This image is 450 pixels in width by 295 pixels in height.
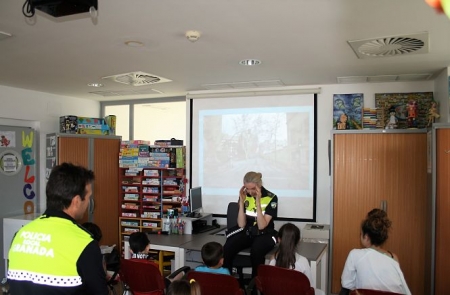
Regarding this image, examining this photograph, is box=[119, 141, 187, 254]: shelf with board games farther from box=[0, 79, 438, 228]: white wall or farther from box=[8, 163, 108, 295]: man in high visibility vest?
box=[8, 163, 108, 295]: man in high visibility vest

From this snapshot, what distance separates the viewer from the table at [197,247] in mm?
3844

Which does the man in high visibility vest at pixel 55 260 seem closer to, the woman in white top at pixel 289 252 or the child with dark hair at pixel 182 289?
the child with dark hair at pixel 182 289

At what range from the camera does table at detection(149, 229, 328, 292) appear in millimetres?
3844

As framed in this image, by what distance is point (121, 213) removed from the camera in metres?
6.16

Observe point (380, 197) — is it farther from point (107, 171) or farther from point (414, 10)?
point (107, 171)

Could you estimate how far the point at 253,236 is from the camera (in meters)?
4.06

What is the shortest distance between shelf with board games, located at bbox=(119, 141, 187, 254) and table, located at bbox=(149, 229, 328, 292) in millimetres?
1177

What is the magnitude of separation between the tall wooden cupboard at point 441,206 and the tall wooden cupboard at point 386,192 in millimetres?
438

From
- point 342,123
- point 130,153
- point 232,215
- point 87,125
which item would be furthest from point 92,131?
point 342,123

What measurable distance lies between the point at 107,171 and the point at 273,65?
3321 mm

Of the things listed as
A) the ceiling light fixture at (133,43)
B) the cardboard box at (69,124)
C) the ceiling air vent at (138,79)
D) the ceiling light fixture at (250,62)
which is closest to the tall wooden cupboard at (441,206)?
the ceiling light fixture at (250,62)

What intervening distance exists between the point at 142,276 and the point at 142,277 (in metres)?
0.01

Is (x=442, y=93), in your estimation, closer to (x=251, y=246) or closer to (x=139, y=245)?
(x=251, y=246)

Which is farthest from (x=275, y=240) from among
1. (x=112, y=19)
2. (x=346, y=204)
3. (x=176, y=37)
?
(x=112, y=19)
